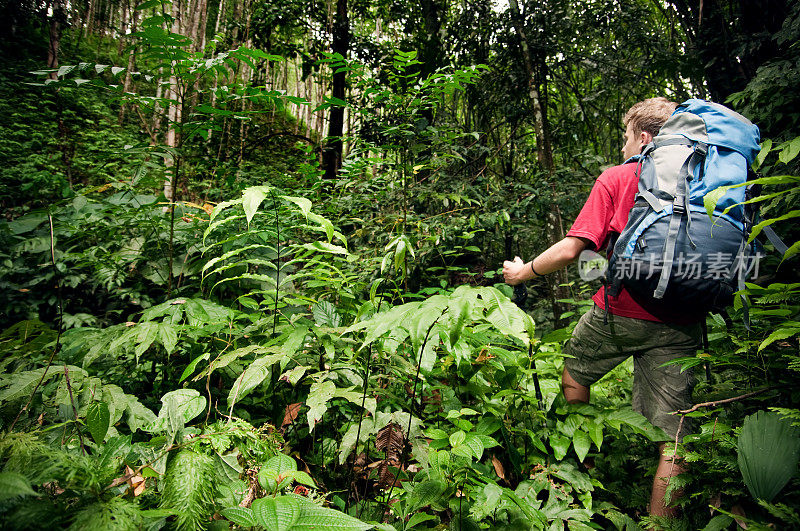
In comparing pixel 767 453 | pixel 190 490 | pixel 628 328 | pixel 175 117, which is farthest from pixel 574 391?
pixel 175 117

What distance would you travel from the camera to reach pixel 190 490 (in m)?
0.80

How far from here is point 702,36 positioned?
3547mm

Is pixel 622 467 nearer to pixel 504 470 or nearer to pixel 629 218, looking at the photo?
pixel 504 470

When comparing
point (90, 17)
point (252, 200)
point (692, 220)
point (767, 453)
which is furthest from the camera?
point (90, 17)

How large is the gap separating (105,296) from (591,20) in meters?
6.44

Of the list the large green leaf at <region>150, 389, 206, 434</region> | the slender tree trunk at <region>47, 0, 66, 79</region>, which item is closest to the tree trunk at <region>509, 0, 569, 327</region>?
the large green leaf at <region>150, 389, 206, 434</region>

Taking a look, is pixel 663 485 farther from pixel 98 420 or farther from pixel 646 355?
pixel 98 420

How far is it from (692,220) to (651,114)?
0.75 metres

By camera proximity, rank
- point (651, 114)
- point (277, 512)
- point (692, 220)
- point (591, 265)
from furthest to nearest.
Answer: point (651, 114)
point (591, 265)
point (692, 220)
point (277, 512)

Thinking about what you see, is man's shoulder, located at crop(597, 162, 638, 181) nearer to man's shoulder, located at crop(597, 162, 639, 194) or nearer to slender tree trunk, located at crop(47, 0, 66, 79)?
man's shoulder, located at crop(597, 162, 639, 194)

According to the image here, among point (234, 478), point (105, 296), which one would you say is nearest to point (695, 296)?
point (234, 478)

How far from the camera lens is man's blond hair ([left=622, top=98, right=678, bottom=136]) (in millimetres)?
1828

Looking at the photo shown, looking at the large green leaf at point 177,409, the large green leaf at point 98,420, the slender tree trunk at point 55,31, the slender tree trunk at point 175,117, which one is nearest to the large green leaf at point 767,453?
the large green leaf at point 177,409

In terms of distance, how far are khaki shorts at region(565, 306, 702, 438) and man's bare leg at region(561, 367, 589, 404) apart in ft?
0.09
